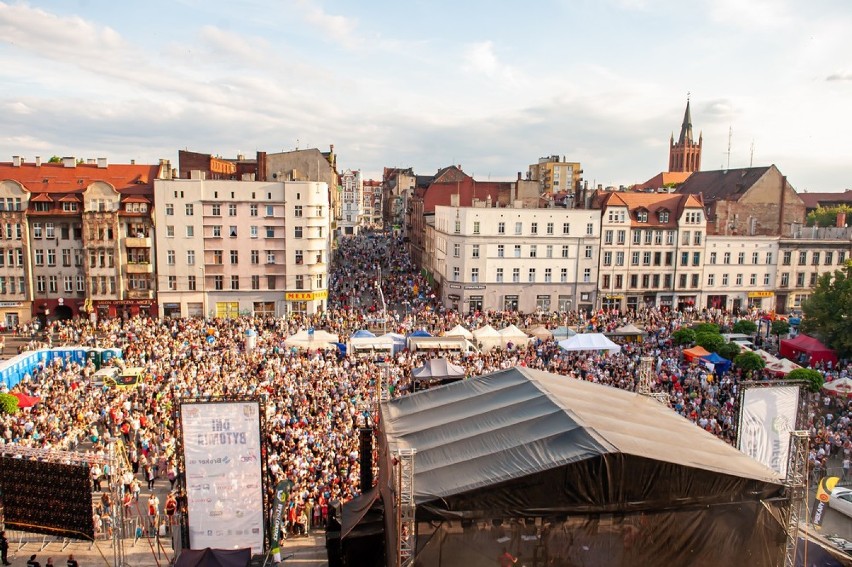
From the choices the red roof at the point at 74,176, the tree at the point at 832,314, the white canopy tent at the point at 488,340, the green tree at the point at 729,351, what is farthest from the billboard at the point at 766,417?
the red roof at the point at 74,176

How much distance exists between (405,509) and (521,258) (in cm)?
4118

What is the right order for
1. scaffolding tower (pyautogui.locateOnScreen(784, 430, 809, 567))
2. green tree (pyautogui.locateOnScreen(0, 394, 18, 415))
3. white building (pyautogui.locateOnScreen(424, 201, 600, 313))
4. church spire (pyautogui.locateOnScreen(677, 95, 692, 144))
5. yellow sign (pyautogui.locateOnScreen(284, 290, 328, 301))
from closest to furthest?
scaffolding tower (pyautogui.locateOnScreen(784, 430, 809, 567)) → green tree (pyautogui.locateOnScreen(0, 394, 18, 415)) → yellow sign (pyautogui.locateOnScreen(284, 290, 328, 301)) → white building (pyautogui.locateOnScreen(424, 201, 600, 313)) → church spire (pyautogui.locateOnScreen(677, 95, 692, 144))

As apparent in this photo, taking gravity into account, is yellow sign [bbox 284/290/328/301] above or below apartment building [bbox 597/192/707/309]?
below

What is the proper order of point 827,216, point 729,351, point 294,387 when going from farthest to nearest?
1. point 827,216
2. point 729,351
3. point 294,387

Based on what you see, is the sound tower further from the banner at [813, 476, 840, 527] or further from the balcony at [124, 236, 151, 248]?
the balcony at [124, 236, 151, 248]

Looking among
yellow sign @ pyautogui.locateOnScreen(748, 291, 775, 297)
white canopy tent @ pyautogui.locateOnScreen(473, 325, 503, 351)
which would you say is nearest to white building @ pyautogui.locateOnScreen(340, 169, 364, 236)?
yellow sign @ pyautogui.locateOnScreen(748, 291, 775, 297)

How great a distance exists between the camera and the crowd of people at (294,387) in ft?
65.9

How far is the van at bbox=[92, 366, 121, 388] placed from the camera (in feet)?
91.9

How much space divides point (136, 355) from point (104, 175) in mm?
21524

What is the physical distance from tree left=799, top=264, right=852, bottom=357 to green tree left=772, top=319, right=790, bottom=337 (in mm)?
2639

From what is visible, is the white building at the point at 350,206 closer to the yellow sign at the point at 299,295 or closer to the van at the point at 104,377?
the yellow sign at the point at 299,295

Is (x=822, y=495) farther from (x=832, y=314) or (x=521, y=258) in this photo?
(x=521, y=258)

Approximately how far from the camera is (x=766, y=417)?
17.2m

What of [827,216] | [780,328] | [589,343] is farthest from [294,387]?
[827,216]
